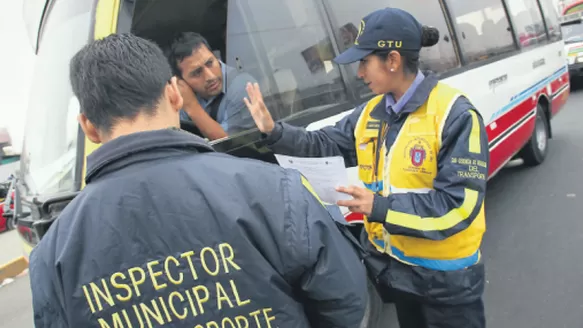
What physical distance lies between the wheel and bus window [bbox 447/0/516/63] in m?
1.17

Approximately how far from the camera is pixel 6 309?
172 inches

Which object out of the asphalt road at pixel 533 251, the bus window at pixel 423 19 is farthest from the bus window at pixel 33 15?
the asphalt road at pixel 533 251

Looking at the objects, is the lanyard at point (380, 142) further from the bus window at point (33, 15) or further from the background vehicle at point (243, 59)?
the bus window at point (33, 15)

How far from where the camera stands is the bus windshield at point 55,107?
6.74 feet

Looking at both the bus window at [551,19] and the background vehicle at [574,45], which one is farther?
the background vehicle at [574,45]

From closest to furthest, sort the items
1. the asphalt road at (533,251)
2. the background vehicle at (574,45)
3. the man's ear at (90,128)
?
the man's ear at (90,128) → the asphalt road at (533,251) → the background vehicle at (574,45)

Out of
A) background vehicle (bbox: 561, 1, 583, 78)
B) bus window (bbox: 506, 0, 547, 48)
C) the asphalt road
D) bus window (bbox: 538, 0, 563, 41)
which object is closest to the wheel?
the asphalt road

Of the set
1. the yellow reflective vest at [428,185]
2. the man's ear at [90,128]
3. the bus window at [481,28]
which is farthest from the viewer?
the bus window at [481,28]

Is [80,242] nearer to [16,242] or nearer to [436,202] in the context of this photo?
[436,202]

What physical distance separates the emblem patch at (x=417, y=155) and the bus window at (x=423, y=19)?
4.11 ft

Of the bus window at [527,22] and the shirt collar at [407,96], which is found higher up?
the bus window at [527,22]

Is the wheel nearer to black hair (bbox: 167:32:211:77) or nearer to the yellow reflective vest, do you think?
the yellow reflective vest

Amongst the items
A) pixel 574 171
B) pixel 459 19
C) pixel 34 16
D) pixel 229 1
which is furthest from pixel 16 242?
pixel 574 171

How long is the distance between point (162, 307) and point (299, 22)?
81.3 inches
